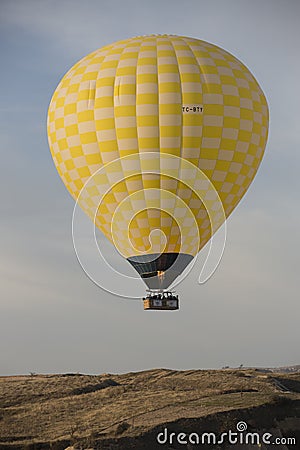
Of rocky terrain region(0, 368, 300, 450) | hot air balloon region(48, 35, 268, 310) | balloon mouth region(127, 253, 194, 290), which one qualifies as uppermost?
hot air balloon region(48, 35, 268, 310)

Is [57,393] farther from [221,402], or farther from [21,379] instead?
[221,402]

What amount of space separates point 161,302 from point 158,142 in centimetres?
739

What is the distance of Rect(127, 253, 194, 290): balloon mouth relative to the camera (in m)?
37.8

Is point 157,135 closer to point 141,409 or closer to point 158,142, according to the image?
point 158,142

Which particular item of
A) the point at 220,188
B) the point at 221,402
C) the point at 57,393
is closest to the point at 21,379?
the point at 57,393

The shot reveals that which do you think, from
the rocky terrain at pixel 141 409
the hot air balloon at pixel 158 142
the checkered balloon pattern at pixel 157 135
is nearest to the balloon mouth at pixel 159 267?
the hot air balloon at pixel 158 142

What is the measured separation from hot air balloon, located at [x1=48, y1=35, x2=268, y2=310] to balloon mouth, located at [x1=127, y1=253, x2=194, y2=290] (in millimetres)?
47

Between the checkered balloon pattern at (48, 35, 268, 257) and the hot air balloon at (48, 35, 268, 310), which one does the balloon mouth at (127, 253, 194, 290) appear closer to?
the hot air balloon at (48, 35, 268, 310)

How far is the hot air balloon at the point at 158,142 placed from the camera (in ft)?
119

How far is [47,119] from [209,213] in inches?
384

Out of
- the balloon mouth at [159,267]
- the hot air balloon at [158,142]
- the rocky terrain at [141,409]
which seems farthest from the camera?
the rocky terrain at [141,409]

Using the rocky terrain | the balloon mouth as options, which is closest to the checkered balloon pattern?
the balloon mouth

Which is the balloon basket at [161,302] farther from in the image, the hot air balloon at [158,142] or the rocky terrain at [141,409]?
the rocky terrain at [141,409]

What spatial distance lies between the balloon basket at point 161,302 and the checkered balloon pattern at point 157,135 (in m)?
2.18
